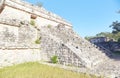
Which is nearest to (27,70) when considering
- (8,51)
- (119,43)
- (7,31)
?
(8,51)

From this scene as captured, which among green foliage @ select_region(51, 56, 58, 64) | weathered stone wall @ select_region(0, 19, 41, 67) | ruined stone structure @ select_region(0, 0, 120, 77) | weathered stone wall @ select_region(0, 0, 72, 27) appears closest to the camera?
weathered stone wall @ select_region(0, 19, 41, 67)

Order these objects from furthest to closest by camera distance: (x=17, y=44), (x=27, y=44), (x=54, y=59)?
(x=54, y=59) → (x=27, y=44) → (x=17, y=44)

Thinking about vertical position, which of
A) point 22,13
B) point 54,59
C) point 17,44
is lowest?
point 54,59

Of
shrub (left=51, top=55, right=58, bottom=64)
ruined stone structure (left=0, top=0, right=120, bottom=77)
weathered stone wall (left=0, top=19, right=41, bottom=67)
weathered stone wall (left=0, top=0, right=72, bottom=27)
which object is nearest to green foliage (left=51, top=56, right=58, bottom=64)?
shrub (left=51, top=55, right=58, bottom=64)

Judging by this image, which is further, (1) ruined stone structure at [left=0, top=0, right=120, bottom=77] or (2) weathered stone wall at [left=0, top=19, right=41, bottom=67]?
(1) ruined stone structure at [left=0, top=0, right=120, bottom=77]

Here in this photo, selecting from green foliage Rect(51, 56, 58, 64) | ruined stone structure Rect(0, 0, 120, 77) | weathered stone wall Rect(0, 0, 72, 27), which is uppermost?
weathered stone wall Rect(0, 0, 72, 27)

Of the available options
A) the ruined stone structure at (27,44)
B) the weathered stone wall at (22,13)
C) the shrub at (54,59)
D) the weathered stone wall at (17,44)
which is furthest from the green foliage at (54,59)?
the weathered stone wall at (22,13)

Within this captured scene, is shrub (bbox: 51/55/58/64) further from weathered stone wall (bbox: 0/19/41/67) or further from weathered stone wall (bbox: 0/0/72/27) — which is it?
weathered stone wall (bbox: 0/0/72/27)

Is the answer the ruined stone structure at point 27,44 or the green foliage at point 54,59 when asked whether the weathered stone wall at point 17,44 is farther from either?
the green foliage at point 54,59

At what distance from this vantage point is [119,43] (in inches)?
1129

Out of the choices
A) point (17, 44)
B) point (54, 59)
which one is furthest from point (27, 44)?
point (54, 59)

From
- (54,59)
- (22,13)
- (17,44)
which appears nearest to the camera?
(17,44)

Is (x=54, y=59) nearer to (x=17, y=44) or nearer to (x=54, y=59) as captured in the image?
(x=54, y=59)

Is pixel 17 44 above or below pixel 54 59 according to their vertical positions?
above
